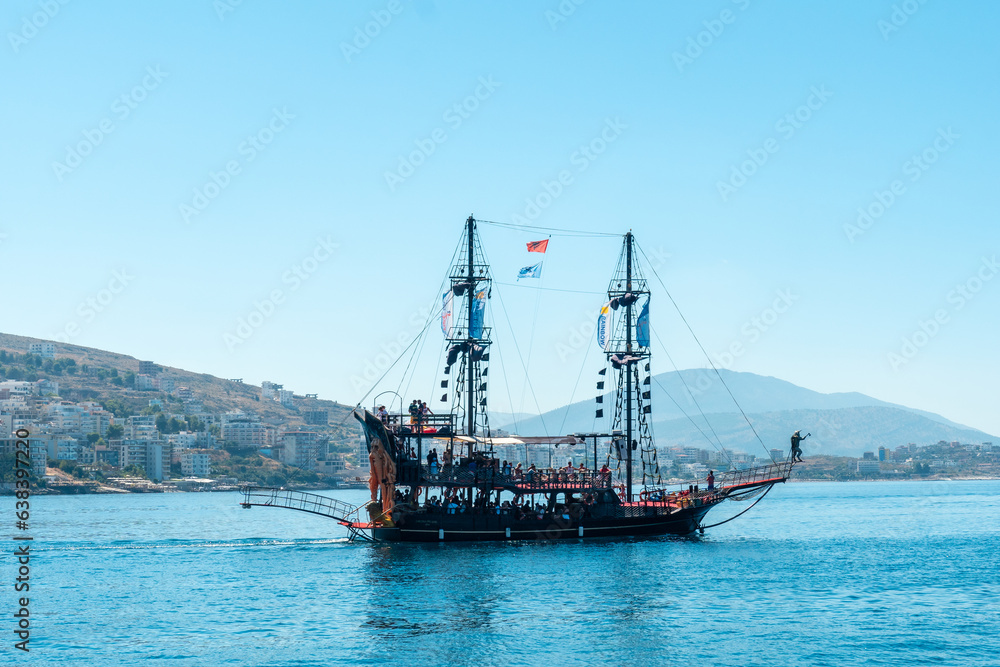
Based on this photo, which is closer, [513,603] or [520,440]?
[513,603]

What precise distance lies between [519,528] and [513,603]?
20.0 metres

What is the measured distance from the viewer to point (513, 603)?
135 ft

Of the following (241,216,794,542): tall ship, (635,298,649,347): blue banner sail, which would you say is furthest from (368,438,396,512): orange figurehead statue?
(635,298,649,347): blue banner sail

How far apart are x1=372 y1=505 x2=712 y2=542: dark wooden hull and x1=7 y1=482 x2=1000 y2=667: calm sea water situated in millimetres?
1001

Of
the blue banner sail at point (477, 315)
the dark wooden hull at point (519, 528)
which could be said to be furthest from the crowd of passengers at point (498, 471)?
the blue banner sail at point (477, 315)

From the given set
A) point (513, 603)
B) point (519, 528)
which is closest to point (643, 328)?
point (519, 528)

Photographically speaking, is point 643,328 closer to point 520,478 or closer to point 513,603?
point 520,478

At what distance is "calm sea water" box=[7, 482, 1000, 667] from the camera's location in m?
33.2

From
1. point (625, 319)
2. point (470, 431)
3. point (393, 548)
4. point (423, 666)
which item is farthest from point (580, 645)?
point (625, 319)

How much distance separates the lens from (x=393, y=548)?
58.3 metres

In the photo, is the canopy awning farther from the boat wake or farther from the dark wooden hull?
the boat wake

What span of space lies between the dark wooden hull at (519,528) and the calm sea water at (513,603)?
1.00m

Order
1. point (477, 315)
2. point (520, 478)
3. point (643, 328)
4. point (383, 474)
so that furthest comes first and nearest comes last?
point (643, 328), point (477, 315), point (520, 478), point (383, 474)

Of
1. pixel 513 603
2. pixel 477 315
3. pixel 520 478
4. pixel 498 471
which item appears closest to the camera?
pixel 513 603
